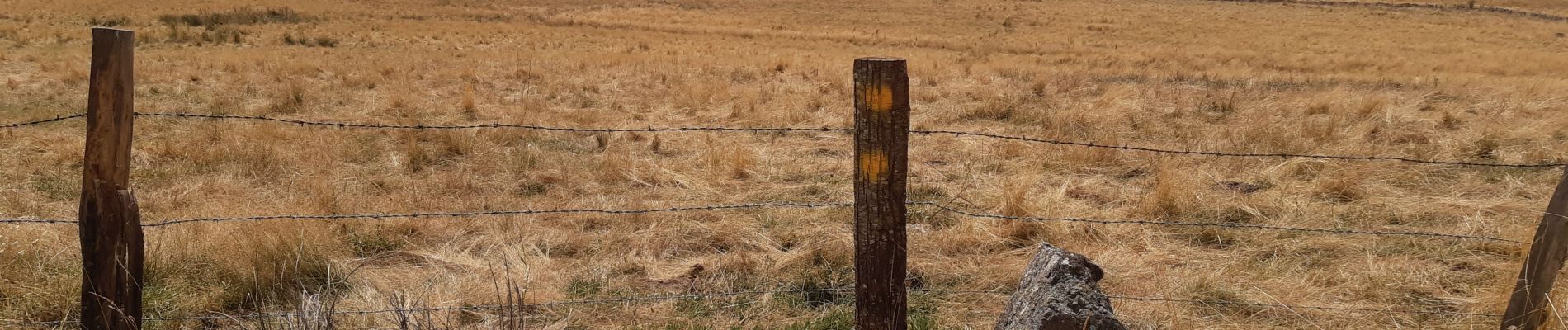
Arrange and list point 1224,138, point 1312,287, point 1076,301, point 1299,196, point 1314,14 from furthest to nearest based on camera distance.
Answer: point 1314,14 < point 1224,138 < point 1299,196 < point 1312,287 < point 1076,301

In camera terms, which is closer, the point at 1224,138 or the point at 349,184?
the point at 349,184

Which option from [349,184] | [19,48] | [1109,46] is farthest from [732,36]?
[349,184]

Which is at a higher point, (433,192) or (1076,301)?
(1076,301)

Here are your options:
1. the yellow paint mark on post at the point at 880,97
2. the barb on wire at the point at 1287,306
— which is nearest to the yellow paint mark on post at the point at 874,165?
the yellow paint mark on post at the point at 880,97

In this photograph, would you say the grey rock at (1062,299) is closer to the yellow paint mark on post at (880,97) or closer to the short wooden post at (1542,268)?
the yellow paint mark on post at (880,97)

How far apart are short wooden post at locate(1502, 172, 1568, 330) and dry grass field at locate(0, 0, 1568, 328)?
443mm

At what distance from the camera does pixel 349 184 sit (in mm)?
6188

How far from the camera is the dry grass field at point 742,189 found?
3.97 metres

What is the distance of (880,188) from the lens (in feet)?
9.36

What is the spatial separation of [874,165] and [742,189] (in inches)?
147

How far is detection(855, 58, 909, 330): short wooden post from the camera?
271cm

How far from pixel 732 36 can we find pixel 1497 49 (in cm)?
2597

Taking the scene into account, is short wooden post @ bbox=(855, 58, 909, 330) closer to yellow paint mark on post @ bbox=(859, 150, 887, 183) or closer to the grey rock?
yellow paint mark on post @ bbox=(859, 150, 887, 183)

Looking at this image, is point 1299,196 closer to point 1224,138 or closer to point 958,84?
point 1224,138
